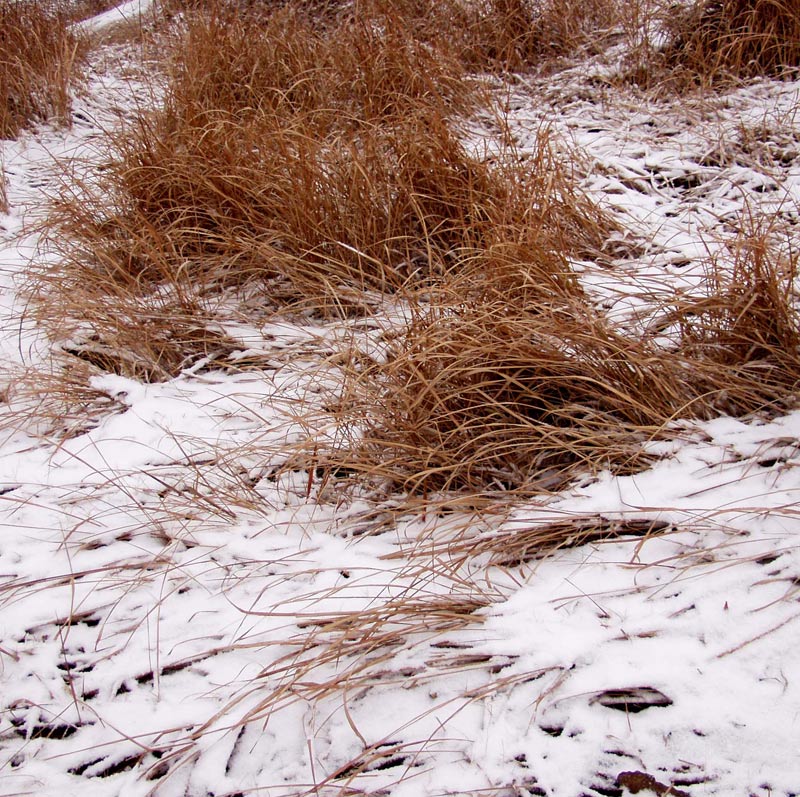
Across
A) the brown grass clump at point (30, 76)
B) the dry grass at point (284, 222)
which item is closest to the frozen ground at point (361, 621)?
the dry grass at point (284, 222)

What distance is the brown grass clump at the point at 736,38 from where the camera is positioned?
10.4 ft

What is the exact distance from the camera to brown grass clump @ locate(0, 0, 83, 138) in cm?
372

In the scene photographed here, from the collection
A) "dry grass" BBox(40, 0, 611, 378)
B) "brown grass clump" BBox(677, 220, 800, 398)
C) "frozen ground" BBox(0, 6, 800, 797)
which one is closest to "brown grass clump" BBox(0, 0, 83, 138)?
"dry grass" BBox(40, 0, 611, 378)

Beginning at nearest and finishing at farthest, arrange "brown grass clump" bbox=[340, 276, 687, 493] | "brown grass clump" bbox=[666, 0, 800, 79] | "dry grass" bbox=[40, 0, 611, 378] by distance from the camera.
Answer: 1. "brown grass clump" bbox=[340, 276, 687, 493]
2. "dry grass" bbox=[40, 0, 611, 378]
3. "brown grass clump" bbox=[666, 0, 800, 79]

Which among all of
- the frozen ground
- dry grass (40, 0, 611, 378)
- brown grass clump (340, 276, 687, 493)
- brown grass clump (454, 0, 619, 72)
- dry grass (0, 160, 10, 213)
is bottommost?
the frozen ground

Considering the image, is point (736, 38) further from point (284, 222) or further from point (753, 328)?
point (284, 222)

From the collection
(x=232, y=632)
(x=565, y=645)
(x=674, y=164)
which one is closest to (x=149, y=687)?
(x=232, y=632)

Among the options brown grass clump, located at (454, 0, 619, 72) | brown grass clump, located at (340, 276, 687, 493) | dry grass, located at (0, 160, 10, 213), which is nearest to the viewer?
brown grass clump, located at (340, 276, 687, 493)

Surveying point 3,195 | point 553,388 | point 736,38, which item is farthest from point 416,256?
point 736,38

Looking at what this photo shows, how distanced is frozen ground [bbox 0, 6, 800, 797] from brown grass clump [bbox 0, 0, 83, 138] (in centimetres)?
247

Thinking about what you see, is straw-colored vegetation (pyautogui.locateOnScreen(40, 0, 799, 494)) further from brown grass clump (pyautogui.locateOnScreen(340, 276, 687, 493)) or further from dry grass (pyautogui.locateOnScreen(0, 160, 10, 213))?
dry grass (pyautogui.locateOnScreen(0, 160, 10, 213))

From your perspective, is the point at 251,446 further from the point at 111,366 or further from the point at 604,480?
the point at 604,480

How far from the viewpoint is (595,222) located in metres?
2.44

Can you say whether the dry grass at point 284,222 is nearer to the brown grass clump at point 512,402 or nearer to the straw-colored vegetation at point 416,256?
the straw-colored vegetation at point 416,256
